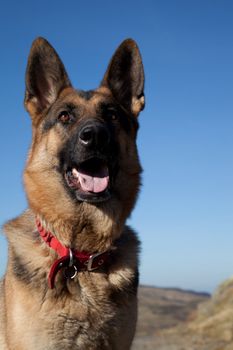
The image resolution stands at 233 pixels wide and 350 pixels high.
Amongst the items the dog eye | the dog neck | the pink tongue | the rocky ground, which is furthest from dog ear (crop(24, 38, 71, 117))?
the rocky ground

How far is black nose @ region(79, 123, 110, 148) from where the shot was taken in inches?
234

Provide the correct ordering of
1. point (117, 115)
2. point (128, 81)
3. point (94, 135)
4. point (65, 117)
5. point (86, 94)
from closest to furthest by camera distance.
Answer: point (94, 135) → point (65, 117) → point (117, 115) → point (86, 94) → point (128, 81)

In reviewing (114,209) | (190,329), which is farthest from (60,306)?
(190,329)

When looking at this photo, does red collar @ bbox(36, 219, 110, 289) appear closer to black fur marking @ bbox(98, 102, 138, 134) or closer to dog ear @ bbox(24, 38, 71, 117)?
black fur marking @ bbox(98, 102, 138, 134)

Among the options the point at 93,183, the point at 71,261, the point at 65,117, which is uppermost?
the point at 65,117

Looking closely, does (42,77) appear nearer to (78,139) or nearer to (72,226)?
(78,139)

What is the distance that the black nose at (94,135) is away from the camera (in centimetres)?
594

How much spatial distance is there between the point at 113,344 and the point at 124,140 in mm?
2231

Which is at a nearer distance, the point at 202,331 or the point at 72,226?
the point at 72,226

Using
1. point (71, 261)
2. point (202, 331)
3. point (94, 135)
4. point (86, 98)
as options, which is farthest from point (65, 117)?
point (202, 331)

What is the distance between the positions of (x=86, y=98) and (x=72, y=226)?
1597mm

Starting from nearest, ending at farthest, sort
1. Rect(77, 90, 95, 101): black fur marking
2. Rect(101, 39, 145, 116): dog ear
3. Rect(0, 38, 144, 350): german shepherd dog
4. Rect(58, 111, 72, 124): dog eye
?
Rect(0, 38, 144, 350): german shepherd dog, Rect(58, 111, 72, 124): dog eye, Rect(77, 90, 95, 101): black fur marking, Rect(101, 39, 145, 116): dog ear

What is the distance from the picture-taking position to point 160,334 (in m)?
15.8

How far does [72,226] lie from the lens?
600cm
